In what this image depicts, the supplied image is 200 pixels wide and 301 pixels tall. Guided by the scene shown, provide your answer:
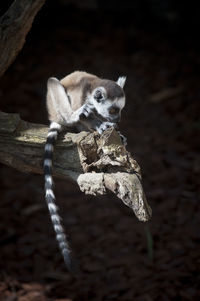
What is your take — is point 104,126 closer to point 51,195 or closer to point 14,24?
point 51,195

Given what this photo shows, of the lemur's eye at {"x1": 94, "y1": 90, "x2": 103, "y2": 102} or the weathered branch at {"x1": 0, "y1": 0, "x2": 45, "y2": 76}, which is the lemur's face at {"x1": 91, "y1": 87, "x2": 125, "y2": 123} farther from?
the weathered branch at {"x1": 0, "y1": 0, "x2": 45, "y2": 76}

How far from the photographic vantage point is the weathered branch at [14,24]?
4070mm

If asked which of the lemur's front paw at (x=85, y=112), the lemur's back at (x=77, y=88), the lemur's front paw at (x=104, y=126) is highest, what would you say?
the lemur's back at (x=77, y=88)

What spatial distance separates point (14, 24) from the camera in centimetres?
409

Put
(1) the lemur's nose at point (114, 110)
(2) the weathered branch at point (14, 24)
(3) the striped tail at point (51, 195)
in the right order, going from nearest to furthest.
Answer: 1. (3) the striped tail at point (51, 195)
2. (2) the weathered branch at point (14, 24)
3. (1) the lemur's nose at point (114, 110)

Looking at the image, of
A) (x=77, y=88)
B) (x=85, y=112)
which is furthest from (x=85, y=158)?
(x=77, y=88)

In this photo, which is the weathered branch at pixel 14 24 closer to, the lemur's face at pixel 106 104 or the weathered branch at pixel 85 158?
the weathered branch at pixel 85 158

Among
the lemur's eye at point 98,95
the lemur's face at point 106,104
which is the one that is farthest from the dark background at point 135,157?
the lemur's eye at point 98,95

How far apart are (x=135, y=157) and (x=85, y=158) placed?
4578mm

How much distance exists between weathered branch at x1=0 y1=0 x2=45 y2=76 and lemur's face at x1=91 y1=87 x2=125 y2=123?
41.3 inches

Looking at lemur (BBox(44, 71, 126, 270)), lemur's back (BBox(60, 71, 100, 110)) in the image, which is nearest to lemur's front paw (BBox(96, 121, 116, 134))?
lemur (BBox(44, 71, 126, 270))

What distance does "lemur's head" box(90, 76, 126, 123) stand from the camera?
4.70m

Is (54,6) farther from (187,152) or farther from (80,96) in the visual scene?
Result: (80,96)

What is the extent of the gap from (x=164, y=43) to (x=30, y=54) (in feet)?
11.4
